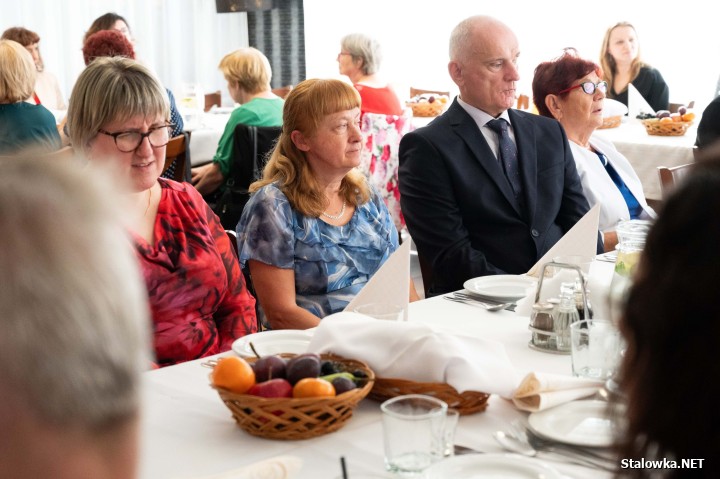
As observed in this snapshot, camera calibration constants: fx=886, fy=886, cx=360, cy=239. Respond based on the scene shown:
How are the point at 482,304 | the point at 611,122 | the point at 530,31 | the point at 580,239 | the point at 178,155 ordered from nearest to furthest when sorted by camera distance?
the point at 482,304, the point at 580,239, the point at 178,155, the point at 611,122, the point at 530,31

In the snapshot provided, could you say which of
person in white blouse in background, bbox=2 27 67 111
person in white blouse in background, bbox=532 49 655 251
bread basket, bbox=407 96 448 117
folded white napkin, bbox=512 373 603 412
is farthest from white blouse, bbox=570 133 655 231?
person in white blouse in background, bbox=2 27 67 111

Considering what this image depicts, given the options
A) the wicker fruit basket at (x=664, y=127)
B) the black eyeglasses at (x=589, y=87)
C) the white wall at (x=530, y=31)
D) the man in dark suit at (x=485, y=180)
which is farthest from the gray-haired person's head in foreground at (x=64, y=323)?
the white wall at (x=530, y=31)

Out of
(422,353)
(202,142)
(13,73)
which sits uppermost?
(13,73)

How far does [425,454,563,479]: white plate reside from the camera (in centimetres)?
133

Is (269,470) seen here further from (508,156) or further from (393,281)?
(508,156)

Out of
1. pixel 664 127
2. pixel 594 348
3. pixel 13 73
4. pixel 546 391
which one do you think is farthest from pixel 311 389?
pixel 664 127

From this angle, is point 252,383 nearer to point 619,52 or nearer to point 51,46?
point 619,52

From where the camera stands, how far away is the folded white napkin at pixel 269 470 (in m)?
1.33

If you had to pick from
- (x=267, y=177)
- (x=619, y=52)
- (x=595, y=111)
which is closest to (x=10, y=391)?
(x=267, y=177)

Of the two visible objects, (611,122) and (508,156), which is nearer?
(508,156)

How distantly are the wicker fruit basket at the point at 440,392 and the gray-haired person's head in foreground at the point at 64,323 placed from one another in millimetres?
1003

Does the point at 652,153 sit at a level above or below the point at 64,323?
below

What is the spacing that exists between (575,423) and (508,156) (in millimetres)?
1917

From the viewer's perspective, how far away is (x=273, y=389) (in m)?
1.48
